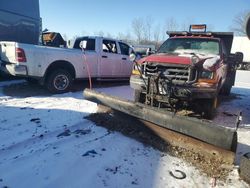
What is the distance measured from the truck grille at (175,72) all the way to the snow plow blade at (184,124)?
89 centimetres

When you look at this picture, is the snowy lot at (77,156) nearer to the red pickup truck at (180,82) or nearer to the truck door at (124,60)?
the red pickup truck at (180,82)

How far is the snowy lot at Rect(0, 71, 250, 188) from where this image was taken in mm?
3244

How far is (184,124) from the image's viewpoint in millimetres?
3875

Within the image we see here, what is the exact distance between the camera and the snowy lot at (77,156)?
3244 mm

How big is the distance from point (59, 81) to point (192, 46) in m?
4.25

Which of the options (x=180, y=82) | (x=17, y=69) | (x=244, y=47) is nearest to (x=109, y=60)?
(x=17, y=69)

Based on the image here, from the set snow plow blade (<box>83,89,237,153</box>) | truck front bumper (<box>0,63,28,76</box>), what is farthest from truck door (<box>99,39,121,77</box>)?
snow plow blade (<box>83,89,237,153</box>)

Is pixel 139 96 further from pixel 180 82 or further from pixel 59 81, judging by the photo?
pixel 59 81

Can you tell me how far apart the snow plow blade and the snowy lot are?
458 mm

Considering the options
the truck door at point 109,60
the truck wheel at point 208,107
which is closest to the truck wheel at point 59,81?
the truck door at point 109,60

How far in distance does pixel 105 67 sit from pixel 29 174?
6331 millimetres

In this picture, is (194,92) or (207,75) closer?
(194,92)

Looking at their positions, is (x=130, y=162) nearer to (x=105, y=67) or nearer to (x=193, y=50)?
(x=193, y=50)

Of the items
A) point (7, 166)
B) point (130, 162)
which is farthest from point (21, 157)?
point (130, 162)
